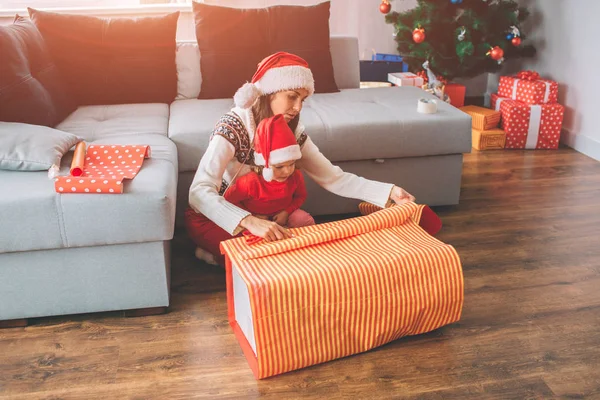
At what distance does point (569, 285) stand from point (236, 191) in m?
1.21

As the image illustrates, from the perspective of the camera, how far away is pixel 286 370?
1.62 metres


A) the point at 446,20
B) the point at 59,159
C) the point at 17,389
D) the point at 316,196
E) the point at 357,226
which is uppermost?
the point at 446,20

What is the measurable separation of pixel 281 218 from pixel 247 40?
1.17 metres

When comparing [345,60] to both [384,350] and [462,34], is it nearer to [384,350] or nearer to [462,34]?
[462,34]

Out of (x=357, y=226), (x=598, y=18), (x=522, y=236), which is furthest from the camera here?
(x=598, y=18)

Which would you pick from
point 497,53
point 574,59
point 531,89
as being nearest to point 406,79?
point 497,53

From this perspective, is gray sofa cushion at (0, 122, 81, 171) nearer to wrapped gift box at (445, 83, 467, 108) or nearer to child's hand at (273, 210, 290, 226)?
child's hand at (273, 210, 290, 226)

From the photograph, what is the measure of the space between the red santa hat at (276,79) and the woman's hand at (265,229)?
403 mm

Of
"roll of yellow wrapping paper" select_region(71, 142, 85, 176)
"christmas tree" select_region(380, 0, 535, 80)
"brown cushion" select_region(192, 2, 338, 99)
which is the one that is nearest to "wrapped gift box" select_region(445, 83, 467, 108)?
"christmas tree" select_region(380, 0, 535, 80)

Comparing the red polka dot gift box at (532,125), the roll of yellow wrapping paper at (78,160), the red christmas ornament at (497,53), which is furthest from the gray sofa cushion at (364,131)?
the red christmas ornament at (497,53)

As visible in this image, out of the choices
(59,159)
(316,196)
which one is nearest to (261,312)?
(59,159)

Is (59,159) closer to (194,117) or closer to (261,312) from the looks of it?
(194,117)

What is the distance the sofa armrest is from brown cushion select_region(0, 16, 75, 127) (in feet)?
4.44

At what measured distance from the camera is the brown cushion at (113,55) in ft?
8.96
